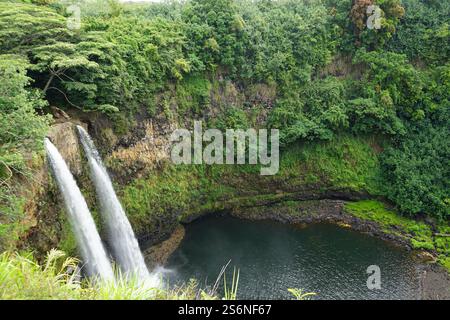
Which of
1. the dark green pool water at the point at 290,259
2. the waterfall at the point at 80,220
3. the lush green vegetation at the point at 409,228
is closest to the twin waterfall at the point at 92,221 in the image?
the waterfall at the point at 80,220

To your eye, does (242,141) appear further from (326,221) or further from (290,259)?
(290,259)

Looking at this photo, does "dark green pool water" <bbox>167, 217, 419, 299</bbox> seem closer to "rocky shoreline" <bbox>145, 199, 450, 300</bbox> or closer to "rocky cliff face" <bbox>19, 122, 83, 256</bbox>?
"rocky shoreline" <bbox>145, 199, 450, 300</bbox>

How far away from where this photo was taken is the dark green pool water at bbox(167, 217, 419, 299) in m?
14.9

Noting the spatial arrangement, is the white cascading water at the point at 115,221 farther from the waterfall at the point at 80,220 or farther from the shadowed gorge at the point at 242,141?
the waterfall at the point at 80,220

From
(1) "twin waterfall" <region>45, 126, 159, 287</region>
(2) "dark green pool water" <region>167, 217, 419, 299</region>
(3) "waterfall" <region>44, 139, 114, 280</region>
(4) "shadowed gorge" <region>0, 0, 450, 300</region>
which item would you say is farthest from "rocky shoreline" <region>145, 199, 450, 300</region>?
(3) "waterfall" <region>44, 139, 114, 280</region>

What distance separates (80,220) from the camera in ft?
41.1

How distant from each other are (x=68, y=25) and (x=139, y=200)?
7.59m

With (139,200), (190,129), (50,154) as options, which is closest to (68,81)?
(50,154)

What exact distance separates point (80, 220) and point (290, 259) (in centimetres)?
923

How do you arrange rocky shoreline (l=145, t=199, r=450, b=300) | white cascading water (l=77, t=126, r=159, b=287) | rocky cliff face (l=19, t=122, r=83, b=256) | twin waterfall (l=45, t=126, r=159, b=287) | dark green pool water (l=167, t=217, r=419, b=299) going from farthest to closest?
rocky shoreline (l=145, t=199, r=450, b=300)
dark green pool water (l=167, t=217, r=419, b=299)
white cascading water (l=77, t=126, r=159, b=287)
twin waterfall (l=45, t=126, r=159, b=287)
rocky cliff face (l=19, t=122, r=83, b=256)

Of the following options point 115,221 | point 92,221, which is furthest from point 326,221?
point 92,221
